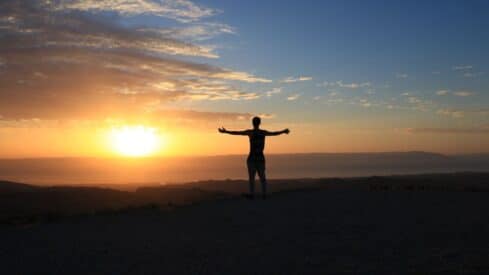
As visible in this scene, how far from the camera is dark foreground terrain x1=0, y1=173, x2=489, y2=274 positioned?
6.76m

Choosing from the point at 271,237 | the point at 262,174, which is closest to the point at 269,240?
the point at 271,237

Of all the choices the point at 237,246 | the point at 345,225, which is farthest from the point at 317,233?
the point at 237,246

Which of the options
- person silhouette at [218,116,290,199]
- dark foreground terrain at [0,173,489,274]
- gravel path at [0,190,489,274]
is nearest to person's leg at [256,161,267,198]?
person silhouette at [218,116,290,199]

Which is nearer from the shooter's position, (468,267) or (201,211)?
(468,267)

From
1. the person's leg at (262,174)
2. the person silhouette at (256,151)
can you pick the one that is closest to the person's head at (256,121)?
the person silhouette at (256,151)

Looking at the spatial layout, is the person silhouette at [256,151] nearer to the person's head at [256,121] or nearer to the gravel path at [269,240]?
the person's head at [256,121]

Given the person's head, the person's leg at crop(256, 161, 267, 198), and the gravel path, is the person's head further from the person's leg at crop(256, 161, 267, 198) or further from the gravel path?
the gravel path

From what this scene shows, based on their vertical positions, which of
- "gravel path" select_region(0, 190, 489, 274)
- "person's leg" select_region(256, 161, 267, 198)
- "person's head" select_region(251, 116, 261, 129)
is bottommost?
"gravel path" select_region(0, 190, 489, 274)

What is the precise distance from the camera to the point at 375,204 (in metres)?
12.6

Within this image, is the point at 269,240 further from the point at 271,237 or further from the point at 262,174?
the point at 262,174

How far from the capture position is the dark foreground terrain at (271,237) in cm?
676

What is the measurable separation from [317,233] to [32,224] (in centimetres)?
640

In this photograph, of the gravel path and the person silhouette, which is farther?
the person silhouette

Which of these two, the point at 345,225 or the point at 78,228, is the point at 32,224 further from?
the point at 345,225
